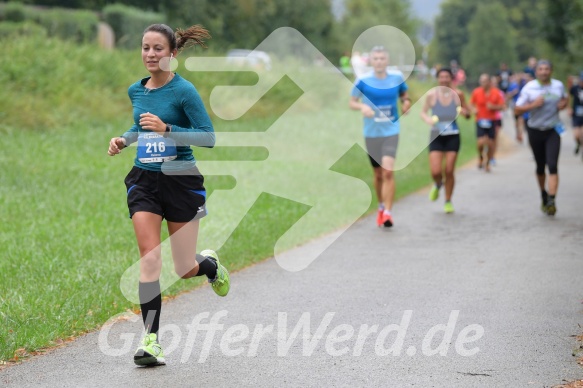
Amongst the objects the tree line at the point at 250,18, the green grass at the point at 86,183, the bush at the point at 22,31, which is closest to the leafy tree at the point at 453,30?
the tree line at the point at 250,18

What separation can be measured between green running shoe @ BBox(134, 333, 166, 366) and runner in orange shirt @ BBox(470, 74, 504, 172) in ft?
53.3

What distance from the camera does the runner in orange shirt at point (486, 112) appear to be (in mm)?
21656

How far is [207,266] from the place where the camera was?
6918 mm

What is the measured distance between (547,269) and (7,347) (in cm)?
536

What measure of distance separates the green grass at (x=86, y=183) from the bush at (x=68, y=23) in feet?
24.5

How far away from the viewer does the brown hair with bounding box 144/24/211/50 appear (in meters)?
6.29

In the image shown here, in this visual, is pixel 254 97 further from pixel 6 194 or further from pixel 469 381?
pixel 469 381

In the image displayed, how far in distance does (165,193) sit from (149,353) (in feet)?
3.20

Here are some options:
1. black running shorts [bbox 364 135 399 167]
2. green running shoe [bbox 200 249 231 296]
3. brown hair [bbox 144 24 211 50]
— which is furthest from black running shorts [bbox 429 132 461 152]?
brown hair [bbox 144 24 211 50]

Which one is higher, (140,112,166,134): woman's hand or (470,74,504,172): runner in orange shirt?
(140,112,166,134): woman's hand

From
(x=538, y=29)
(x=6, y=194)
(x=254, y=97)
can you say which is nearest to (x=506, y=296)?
(x=6, y=194)

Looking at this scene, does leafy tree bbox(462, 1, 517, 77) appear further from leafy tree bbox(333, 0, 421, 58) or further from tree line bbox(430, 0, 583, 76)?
leafy tree bbox(333, 0, 421, 58)

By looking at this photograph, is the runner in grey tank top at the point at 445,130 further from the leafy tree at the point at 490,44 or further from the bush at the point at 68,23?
the leafy tree at the point at 490,44

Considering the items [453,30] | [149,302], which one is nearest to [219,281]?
[149,302]
